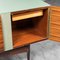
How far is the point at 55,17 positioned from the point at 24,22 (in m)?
0.25

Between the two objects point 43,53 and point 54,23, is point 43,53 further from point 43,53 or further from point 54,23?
point 54,23

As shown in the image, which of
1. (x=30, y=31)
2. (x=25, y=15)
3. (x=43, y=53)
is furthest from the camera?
(x=43, y=53)

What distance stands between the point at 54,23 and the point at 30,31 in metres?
0.18

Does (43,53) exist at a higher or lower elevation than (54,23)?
lower

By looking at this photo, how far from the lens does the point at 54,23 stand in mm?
895

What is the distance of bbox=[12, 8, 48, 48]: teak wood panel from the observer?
89 centimetres

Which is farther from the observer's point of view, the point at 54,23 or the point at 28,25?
the point at 28,25

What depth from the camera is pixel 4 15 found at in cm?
75

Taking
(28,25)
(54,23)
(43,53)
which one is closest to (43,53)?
(43,53)

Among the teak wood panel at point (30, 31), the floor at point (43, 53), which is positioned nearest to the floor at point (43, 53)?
the floor at point (43, 53)

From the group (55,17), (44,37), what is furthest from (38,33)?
(55,17)

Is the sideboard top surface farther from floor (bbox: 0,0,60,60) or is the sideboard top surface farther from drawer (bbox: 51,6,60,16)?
floor (bbox: 0,0,60,60)

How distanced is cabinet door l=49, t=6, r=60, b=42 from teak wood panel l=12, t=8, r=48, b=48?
0.03m

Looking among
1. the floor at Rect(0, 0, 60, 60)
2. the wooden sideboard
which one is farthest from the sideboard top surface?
the floor at Rect(0, 0, 60, 60)
